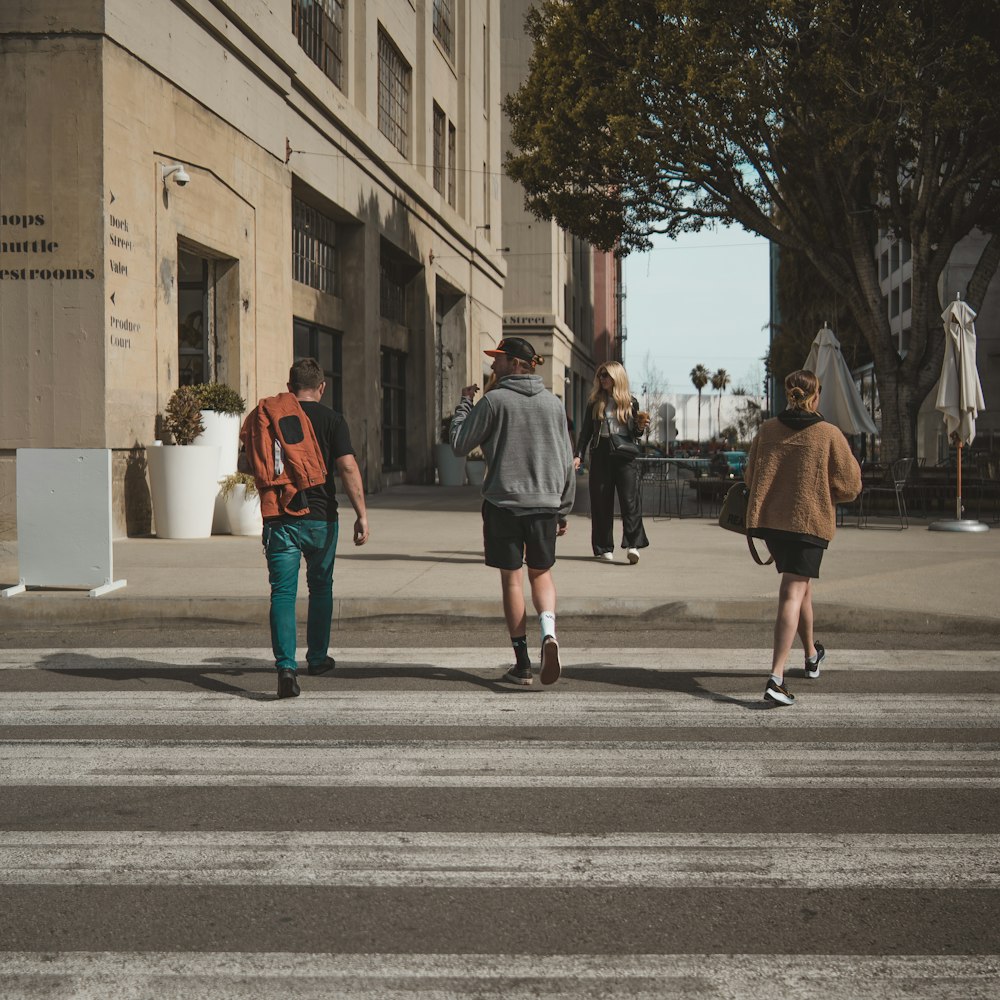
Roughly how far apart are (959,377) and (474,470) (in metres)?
15.2

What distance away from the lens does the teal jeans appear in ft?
21.4

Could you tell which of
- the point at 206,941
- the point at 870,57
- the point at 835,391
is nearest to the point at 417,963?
the point at 206,941

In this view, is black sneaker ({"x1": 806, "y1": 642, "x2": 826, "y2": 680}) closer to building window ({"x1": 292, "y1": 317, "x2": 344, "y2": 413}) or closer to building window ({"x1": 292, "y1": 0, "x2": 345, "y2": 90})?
building window ({"x1": 292, "y1": 317, "x2": 344, "y2": 413})

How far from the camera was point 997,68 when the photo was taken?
18766 mm

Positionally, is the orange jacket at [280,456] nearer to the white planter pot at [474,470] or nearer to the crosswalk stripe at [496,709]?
the crosswalk stripe at [496,709]

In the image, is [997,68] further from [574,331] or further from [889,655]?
[574,331]

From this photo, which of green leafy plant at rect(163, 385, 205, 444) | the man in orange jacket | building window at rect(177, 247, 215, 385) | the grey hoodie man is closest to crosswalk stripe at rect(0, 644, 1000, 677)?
Result: the man in orange jacket

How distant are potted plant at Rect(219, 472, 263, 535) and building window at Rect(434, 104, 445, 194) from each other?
1854 centimetres

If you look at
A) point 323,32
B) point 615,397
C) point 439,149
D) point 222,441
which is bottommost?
point 222,441

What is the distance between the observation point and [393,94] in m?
27.1

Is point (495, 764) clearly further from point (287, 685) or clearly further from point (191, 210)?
point (191, 210)

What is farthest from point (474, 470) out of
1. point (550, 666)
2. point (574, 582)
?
point (550, 666)

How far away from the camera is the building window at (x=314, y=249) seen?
21.4 metres

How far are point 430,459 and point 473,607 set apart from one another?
71.9ft
